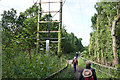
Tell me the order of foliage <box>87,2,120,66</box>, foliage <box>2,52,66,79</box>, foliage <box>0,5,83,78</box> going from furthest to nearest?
foliage <box>87,2,120,66</box> < foliage <box>2,52,66,79</box> < foliage <box>0,5,83,78</box>

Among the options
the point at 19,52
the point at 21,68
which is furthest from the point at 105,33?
the point at 21,68

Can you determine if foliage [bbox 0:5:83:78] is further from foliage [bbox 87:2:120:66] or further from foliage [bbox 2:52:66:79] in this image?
foliage [bbox 87:2:120:66]

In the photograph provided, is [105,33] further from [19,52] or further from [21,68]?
[21,68]

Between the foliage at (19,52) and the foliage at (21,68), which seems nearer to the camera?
the foliage at (19,52)

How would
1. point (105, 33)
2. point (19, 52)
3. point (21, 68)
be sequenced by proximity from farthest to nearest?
point (105, 33), point (19, 52), point (21, 68)

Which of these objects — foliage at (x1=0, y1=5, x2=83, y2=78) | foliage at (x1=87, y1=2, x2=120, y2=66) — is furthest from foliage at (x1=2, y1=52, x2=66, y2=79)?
foliage at (x1=87, y1=2, x2=120, y2=66)

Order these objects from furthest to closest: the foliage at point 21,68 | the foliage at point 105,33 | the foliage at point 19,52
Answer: the foliage at point 105,33, the foliage at point 21,68, the foliage at point 19,52

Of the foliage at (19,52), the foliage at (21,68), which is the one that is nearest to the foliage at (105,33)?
the foliage at (19,52)

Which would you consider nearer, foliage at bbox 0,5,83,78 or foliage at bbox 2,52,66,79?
foliage at bbox 0,5,83,78

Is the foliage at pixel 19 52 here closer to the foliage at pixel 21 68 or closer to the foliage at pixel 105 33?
the foliage at pixel 21 68

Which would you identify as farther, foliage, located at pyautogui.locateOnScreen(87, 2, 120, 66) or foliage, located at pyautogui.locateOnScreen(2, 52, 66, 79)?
foliage, located at pyautogui.locateOnScreen(87, 2, 120, 66)

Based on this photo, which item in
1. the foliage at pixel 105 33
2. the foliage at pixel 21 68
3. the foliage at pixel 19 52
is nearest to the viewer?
the foliage at pixel 19 52

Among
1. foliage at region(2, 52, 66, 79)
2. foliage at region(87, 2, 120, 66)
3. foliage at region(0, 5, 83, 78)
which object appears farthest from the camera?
foliage at region(87, 2, 120, 66)

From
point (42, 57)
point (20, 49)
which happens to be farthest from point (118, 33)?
point (20, 49)
